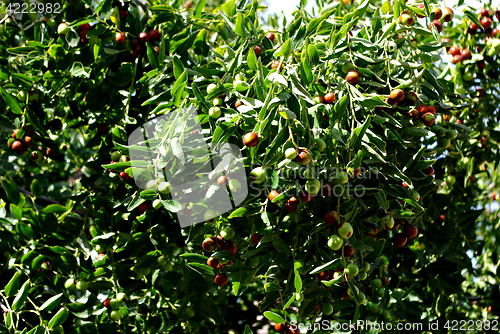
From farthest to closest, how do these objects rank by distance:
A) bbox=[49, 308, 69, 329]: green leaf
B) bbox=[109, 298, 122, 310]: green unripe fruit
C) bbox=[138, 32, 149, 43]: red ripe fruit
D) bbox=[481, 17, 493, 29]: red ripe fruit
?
bbox=[481, 17, 493, 29]: red ripe fruit → bbox=[138, 32, 149, 43]: red ripe fruit → bbox=[109, 298, 122, 310]: green unripe fruit → bbox=[49, 308, 69, 329]: green leaf

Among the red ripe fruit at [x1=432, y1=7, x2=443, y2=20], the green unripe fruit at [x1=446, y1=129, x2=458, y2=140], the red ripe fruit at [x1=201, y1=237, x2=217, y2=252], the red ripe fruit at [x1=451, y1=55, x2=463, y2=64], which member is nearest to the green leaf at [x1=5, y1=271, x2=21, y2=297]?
the red ripe fruit at [x1=201, y1=237, x2=217, y2=252]

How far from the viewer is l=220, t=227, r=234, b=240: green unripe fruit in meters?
1.25

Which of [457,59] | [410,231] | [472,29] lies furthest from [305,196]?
[472,29]

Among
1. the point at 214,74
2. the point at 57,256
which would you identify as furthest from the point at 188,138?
the point at 57,256

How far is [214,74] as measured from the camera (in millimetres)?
1416

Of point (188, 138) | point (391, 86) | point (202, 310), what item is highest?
point (391, 86)

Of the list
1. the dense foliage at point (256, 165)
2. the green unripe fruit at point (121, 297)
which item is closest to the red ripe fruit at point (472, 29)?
Answer: the dense foliage at point (256, 165)

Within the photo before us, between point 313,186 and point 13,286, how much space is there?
110cm

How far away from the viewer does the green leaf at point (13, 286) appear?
1.46 meters

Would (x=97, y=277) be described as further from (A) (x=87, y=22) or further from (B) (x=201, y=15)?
(B) (x=201, y=15)

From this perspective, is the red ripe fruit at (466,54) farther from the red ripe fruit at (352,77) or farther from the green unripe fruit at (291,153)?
the green unripe fruit at (291,153)

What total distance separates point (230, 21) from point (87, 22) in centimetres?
49

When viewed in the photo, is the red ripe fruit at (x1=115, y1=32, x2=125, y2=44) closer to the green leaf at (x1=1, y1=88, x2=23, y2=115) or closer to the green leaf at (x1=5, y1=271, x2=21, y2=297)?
the green leaf at (x1=1, y1=88, x2=23, y2=115)

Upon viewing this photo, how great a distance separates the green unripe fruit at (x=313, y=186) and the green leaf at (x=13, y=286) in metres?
1.06
